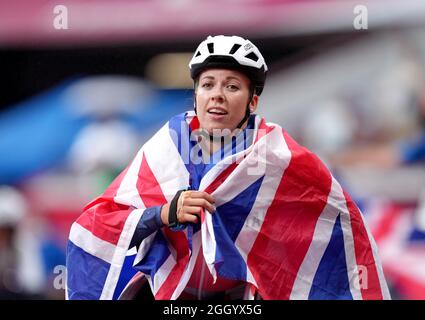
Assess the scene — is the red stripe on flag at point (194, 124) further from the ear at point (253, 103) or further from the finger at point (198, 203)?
the finger at point (198, 203)

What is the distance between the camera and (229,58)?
13.0 ft

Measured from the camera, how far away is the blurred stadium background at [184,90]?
24.5 feet

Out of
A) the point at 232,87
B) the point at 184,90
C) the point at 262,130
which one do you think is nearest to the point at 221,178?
the point at 262,130

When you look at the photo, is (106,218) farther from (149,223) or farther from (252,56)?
(252,56)

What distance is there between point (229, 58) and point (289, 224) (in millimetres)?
618

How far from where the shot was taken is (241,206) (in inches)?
154

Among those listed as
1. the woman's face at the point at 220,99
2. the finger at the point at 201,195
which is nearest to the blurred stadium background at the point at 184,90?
the woman's face at the point at 220,99

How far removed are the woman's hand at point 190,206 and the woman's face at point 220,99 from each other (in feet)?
0.89

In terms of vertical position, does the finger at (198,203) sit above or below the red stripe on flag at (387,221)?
above

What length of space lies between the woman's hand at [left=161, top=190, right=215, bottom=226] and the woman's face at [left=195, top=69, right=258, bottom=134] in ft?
0.89

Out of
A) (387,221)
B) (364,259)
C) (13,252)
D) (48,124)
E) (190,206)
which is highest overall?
(48,124)

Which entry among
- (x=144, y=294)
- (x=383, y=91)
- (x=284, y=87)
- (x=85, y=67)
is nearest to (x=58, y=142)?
(x=85, y=67)

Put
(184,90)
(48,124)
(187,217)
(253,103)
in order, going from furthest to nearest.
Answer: (48,124)
(184,90)
(253,103)
(187,217)

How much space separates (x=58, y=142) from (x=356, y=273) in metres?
4.29
